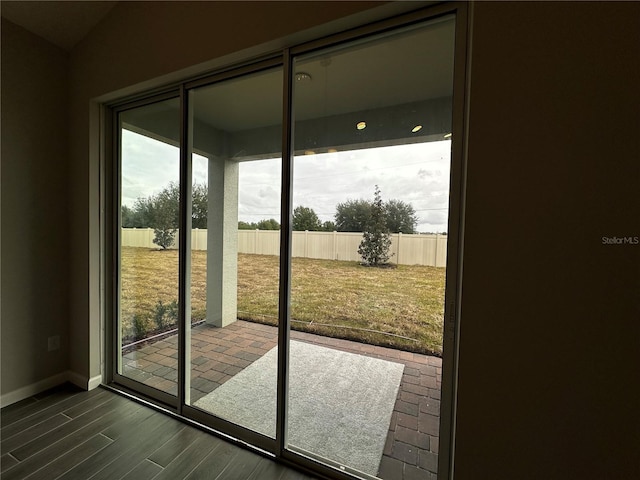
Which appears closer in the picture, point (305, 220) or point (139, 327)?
point (305, 220)

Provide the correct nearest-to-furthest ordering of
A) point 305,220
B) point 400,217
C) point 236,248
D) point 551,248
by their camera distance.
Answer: point 551,248 → point 400,217 → point 305,220 → point 236,248

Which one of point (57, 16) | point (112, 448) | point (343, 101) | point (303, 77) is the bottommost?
point (112, 448)

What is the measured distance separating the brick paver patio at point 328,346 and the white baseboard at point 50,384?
0.30 metres

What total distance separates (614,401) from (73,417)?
10.8 feet

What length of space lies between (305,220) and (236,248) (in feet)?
1.96

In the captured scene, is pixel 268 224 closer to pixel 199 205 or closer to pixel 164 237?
pixel 199 205

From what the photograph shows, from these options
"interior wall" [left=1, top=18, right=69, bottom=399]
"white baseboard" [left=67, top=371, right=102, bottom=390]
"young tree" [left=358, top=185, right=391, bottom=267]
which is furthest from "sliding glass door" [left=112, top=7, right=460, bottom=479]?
"interior wall" [left=1, top=18, right=69, bottom=399]

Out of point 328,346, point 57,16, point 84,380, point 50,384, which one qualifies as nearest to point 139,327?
point 84,380

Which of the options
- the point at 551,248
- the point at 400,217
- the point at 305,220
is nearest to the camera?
the point at 551,248

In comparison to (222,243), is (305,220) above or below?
above

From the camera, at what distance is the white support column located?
190 cm

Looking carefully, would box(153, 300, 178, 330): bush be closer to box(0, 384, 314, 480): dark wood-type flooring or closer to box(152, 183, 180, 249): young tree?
box(152, 183, 180, 249): young tree

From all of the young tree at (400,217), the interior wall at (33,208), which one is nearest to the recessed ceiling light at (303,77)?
the young tree at (400,217)

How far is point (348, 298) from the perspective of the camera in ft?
5.31
